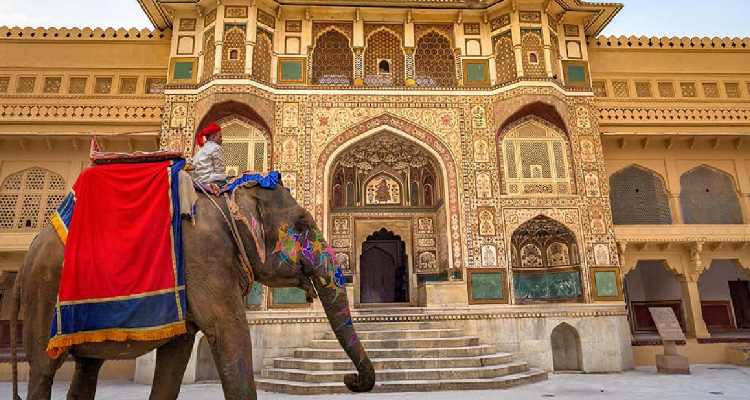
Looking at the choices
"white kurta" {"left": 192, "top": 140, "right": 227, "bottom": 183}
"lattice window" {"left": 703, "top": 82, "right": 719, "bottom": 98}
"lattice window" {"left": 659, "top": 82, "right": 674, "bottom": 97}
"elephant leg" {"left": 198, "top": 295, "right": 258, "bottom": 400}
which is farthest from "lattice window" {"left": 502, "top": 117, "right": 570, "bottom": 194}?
"elephant leg" {"left": 198, "top": 295, "right": 258, "bottom": 400}

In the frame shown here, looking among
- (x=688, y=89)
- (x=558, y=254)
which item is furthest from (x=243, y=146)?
(x=688, y=89)

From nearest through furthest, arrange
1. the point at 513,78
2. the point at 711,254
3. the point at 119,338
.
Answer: the point at 119,338
the point at 513,78
the point at 711,254

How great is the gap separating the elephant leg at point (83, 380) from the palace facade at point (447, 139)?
703cm

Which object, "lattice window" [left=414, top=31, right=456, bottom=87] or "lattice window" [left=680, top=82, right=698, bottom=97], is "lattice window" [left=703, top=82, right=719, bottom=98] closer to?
"lattice window" [left=680, top=82, right=698, bottom=97]

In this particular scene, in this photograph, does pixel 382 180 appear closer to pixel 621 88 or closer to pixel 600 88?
pixel 600 88

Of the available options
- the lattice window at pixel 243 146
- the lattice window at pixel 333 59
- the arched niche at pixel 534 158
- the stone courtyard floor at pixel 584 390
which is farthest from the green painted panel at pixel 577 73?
the lattice window at pixel 243 146

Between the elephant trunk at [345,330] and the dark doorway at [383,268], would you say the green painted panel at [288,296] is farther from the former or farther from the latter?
the elephant trunk at [345,330]

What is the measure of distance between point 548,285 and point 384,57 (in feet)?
24.4

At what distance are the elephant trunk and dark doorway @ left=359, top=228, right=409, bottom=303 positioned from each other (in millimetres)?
10211

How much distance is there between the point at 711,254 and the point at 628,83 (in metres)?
5.24

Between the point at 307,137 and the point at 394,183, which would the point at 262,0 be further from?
the point at 394,183

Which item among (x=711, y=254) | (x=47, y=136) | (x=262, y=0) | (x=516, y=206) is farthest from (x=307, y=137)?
(x=711, y=254)

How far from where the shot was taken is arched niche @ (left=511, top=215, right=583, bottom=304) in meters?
11.8

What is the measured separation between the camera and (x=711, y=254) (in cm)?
1306
